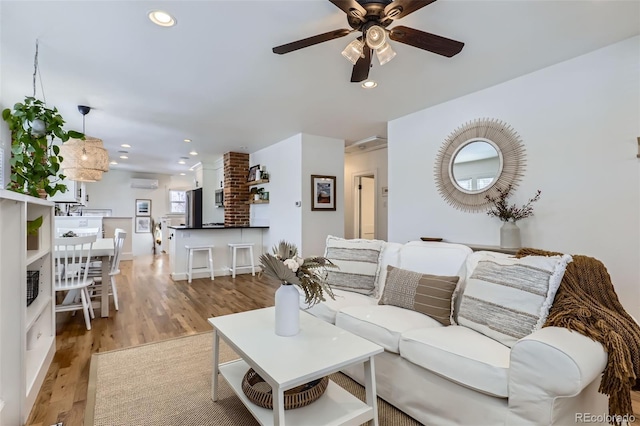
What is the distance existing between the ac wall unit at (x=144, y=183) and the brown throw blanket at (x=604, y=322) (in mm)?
9791

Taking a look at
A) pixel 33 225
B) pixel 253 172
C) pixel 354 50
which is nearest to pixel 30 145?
pixel 33 225

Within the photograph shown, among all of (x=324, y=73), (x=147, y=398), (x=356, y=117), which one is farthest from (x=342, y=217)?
(x=147, y=398)

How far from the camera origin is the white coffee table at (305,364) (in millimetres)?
1221

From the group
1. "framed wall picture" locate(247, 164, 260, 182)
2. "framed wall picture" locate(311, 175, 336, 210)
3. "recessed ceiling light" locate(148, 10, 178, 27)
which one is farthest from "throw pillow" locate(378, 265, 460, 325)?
"framed wall picture" locate(247, 164, 260, 182)

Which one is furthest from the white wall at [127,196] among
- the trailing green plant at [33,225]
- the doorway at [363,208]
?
the trailing green plant at [33,225]

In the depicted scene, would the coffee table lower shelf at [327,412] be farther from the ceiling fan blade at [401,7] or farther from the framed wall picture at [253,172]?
the framed wall picture at [253,172]

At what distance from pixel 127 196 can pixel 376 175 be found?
7345 mm

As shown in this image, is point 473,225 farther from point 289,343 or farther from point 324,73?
point 289,343

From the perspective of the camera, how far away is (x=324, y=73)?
2.71 m

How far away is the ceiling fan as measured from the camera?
1.56m

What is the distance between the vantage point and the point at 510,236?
106 inches

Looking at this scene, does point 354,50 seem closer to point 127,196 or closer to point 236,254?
point 236,254

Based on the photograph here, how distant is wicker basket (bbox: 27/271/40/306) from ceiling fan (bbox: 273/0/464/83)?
235 cm

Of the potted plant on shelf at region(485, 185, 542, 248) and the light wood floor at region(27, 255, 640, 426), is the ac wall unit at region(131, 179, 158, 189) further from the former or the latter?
the potted plant on shelf at region(485, 185, 542, 248)
